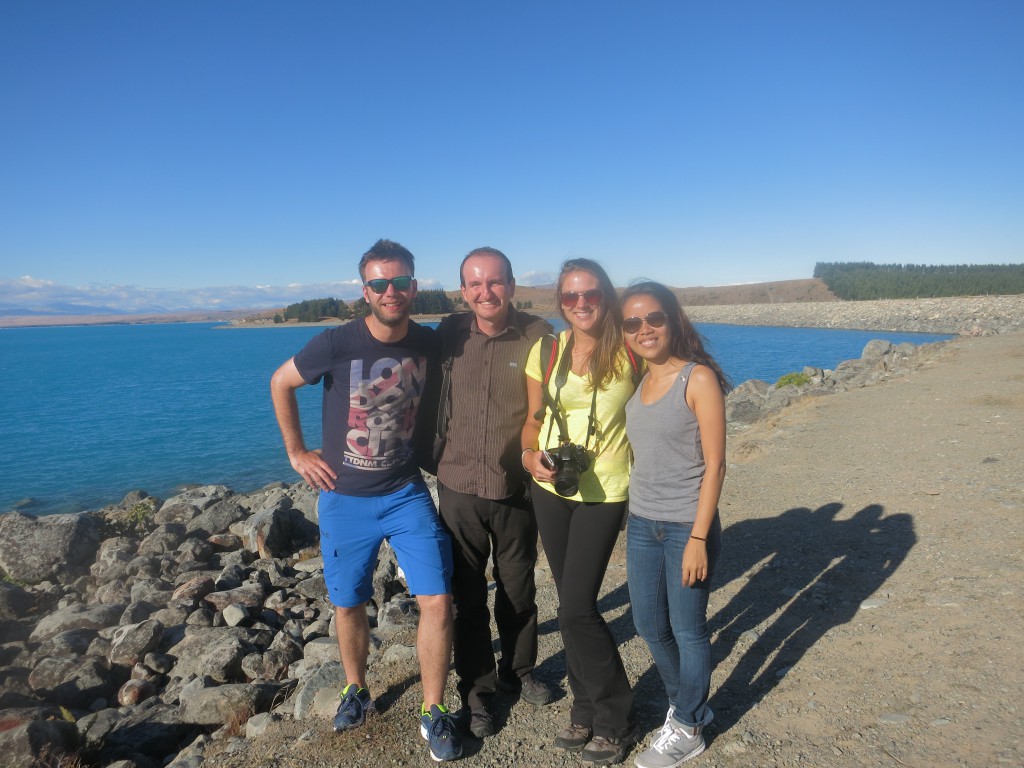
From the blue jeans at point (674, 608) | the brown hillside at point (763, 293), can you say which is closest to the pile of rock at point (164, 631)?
the blue jeans at point (674, 608)

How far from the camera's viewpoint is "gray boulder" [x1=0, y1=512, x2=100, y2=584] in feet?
34.2

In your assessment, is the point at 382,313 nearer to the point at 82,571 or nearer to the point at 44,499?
the point at 82,571

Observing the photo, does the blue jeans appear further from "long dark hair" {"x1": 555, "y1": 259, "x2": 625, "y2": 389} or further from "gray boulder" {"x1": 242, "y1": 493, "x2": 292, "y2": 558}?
"gray boulder" {"x1": 242, "y1": 493, "x2": 292, "y2": 558}

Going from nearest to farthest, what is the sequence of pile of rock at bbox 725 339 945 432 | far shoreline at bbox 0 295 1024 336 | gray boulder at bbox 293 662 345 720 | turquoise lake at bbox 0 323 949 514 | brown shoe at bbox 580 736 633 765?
1. brown shoe at bbox 580 736 633 765
2. gray boulder at bbox 293 662 345 720
3. pile of rock at bbox 725 339 945 432
4. turquoise lake at bbox 0 323 949 514
5. far shoreline at bbox 0 295 1024 336

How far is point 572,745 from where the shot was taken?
3.46 m

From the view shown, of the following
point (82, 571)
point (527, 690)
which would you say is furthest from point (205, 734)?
point (82, 571)

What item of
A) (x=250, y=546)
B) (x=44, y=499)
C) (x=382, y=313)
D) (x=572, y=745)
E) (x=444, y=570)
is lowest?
(x=44, y=499)

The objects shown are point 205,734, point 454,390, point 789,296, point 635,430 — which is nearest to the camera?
point 635,430

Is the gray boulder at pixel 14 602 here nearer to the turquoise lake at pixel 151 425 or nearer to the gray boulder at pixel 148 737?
the gray boulder at pixel 148 737

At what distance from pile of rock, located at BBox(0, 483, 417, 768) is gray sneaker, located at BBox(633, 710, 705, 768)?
1921 mm

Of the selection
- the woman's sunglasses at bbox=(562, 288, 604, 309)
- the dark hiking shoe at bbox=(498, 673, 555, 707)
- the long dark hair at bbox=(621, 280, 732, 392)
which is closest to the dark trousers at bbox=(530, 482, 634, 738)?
the dark hiking shoe at bbox=(498, 673, 555, 707)

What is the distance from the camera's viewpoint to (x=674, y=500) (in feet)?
10.2

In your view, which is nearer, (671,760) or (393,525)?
(671,760)

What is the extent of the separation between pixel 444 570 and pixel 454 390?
3.13ft
